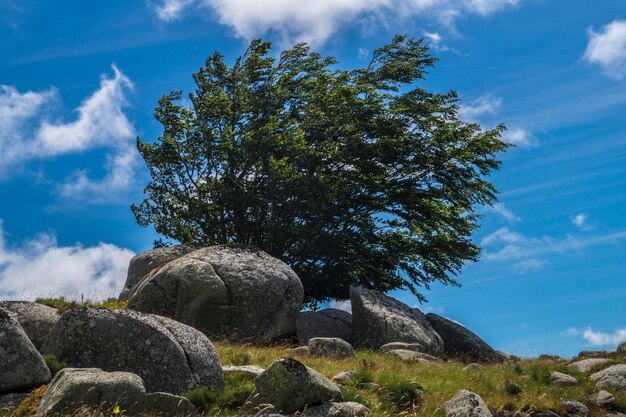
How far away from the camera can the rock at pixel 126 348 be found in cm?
1524

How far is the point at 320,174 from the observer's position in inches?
1326

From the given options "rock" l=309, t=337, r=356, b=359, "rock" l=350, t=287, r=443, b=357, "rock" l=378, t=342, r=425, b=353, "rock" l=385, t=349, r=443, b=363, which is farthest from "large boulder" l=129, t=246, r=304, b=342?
"rock" l=385, t=349, r=443, b=363

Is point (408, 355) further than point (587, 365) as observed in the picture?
No

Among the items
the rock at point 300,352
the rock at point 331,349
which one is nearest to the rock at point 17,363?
the rock at point 300,352

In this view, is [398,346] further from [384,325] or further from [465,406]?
[465,406]

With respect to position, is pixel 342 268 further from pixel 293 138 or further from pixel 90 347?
pixel 90 347

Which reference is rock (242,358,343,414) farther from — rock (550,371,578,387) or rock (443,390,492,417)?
rock (550,371,578,387)

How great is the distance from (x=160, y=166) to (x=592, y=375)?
21115 mm

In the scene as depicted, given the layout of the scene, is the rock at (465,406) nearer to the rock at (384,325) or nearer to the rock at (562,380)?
the rock at (562,380)

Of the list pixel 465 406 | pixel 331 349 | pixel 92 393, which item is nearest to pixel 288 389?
pixel 92 393

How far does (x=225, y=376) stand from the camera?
17.0 meters

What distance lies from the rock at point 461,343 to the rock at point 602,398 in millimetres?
10382

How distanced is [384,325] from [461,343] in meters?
5.65

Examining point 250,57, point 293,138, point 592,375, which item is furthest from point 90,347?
point 250,57
